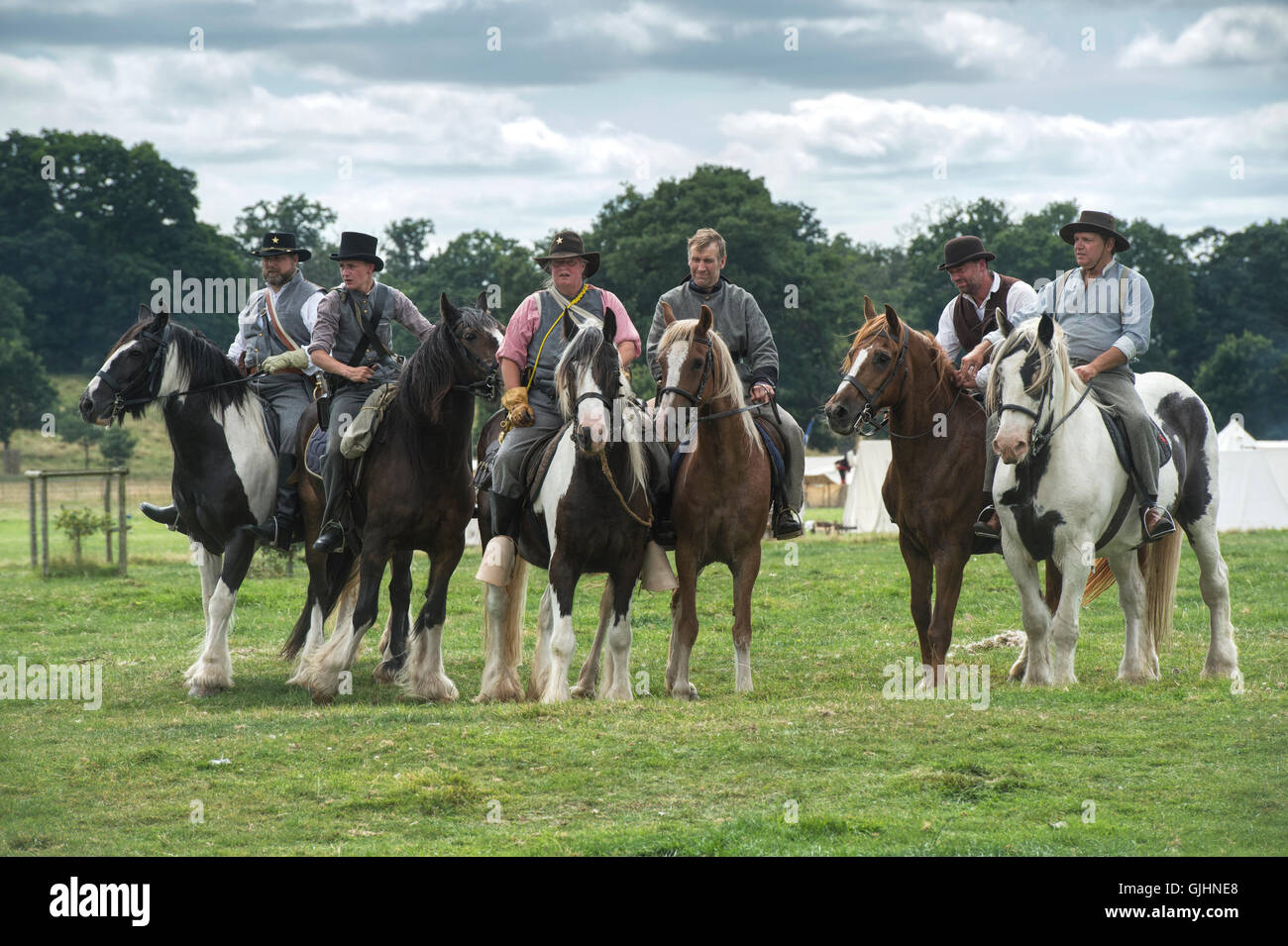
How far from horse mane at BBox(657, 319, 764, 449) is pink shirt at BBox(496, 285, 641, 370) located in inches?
12.9

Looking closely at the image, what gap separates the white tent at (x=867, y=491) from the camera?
1478 inches

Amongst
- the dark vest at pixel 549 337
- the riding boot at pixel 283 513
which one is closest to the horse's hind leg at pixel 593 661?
the dark vest at pixel 549 337

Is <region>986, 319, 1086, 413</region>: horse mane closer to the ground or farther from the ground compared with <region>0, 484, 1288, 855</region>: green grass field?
farther from the ground

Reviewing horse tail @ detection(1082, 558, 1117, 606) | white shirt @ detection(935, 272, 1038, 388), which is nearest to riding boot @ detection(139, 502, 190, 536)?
white shirt @ detection(935, 272, 1038, 388)

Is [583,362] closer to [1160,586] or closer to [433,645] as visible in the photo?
[433,645]

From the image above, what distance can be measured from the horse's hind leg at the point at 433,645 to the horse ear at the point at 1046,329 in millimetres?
4664

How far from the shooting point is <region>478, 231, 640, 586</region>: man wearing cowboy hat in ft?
33.6

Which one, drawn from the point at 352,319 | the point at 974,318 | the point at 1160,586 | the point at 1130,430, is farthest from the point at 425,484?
the point at 1160,586

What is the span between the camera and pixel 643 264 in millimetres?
61906

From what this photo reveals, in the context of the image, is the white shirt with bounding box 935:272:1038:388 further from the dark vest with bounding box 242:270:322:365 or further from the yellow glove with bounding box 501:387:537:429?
the dark vest with bounding box 242:270:322:365

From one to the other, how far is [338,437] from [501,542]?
170 cm

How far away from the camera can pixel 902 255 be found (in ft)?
382

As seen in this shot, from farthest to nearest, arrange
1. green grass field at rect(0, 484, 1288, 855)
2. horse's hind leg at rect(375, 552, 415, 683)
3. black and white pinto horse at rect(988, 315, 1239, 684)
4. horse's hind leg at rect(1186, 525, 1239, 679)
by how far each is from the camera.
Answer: horse's hind leg at rect(375, 552, 415, 683) < horse's hind leg at rect(1186, 525, 1239, 679) < black and white pinto horse at rect(988, 315, 1239, 684) < green grass field at rect(0, 484, 1288, 855)
